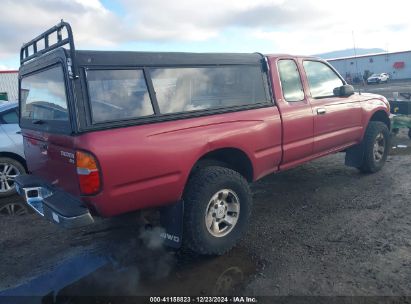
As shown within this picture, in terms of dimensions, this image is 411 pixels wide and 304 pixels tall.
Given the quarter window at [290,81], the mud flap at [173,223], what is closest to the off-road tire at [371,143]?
the quarter window at [290,81]

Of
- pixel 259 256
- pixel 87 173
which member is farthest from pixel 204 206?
pixel 87 173

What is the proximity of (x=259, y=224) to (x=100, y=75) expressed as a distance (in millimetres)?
2480

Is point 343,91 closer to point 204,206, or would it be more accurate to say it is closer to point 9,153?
point 204,206

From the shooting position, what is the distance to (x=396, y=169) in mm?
6004

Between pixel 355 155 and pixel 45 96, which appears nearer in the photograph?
pixel 45 96

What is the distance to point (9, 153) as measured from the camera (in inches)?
225

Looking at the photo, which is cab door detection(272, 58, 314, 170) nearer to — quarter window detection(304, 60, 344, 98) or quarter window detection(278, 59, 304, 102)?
quarter window detection(278, 59, 304, 102)

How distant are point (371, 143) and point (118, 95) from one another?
418cm

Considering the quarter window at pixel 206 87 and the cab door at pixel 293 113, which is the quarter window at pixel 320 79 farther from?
the quarter window at pixel 206 87

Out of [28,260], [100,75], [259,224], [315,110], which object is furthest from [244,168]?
[28,260]

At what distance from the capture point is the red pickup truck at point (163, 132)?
2.78 metres

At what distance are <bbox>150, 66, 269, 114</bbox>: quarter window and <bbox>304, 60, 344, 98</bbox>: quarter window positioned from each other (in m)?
1.00

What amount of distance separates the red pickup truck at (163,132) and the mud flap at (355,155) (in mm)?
1350

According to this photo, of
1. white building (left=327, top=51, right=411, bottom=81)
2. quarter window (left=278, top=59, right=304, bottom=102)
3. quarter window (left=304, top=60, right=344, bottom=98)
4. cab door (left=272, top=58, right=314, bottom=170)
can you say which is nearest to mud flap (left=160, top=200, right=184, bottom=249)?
cab door (left=272, top=58, right=314, bottom=170)
